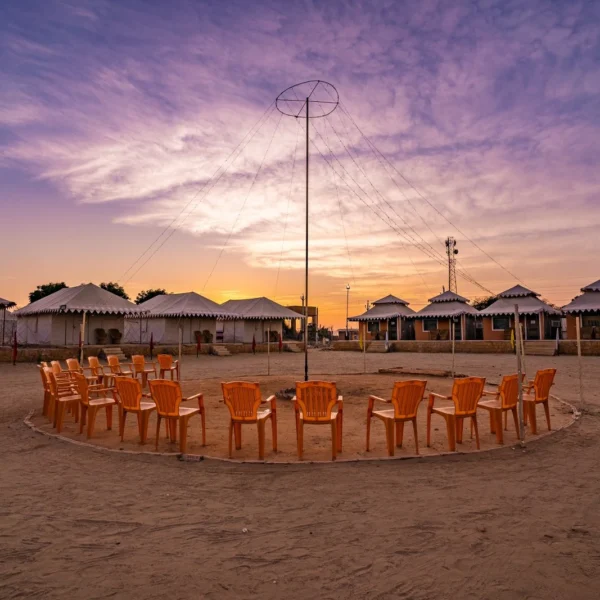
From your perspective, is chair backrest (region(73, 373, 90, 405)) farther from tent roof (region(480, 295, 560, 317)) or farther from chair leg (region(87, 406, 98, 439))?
tent roof (region(480, 295, 560, 317))

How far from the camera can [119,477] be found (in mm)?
5602

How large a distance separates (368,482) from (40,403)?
30.3 ft

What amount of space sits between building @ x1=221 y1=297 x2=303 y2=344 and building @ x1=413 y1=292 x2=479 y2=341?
439 inches

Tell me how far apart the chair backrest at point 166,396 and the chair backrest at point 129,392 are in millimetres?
398

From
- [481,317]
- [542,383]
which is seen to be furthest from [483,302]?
[542,383]

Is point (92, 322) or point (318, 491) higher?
point (92, 322)

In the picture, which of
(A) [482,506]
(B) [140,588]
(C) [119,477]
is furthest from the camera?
(C) [119,477]

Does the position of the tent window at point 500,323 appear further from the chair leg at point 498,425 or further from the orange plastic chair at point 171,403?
the orange plastic chair at point 171,403

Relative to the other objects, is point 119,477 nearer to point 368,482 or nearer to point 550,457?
point 368,482

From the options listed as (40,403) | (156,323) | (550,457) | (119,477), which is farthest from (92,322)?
(550,457)

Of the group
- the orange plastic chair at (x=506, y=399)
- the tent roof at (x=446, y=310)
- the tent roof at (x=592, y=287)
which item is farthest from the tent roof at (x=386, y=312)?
the orange plastic chair at (x=506, y=399)

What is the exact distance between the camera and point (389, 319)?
4216cm

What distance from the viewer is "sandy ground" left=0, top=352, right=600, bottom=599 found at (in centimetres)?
322

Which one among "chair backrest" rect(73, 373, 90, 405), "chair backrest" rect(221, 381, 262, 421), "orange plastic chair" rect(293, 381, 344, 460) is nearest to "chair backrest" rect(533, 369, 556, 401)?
"orange plastic chair" rect(293, 381, 344, 460)
